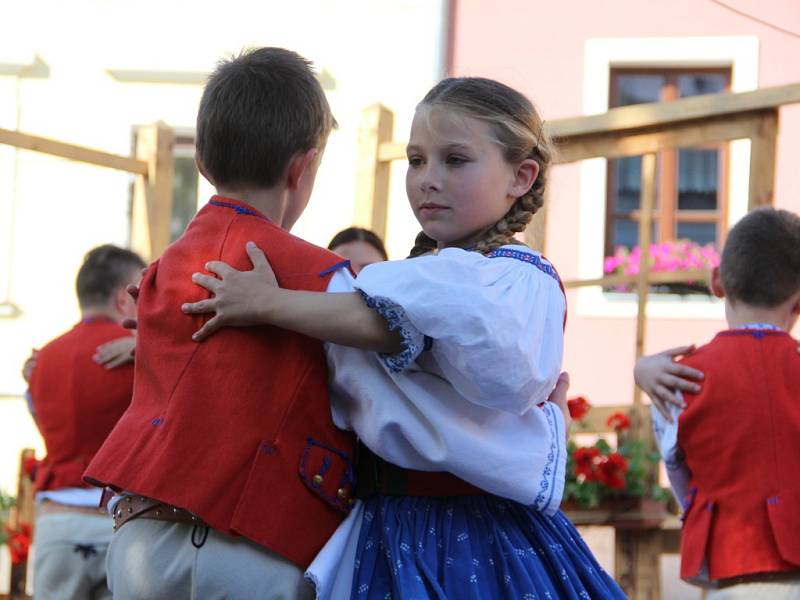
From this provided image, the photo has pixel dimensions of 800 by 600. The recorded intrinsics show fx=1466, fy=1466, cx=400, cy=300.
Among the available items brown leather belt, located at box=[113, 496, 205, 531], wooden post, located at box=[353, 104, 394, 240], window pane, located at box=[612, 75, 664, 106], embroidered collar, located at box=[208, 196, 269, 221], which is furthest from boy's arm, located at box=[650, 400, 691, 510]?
window pane, located at box=[612, 75, 664, 106]

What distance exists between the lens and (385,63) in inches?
412

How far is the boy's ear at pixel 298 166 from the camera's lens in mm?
2383

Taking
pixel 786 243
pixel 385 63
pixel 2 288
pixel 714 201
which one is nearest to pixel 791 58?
pixel 714 201

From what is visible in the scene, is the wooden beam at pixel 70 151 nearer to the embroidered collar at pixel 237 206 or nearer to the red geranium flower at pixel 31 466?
the red geranium flower at pixel 31 466

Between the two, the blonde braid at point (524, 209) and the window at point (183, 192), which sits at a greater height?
the window at point (183, 192)

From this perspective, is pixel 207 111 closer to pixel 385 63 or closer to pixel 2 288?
pixel 385 63

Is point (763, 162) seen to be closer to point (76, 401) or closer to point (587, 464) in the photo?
point (587, 464)

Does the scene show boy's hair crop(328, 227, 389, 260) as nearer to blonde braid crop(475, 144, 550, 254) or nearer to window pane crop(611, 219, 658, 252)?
blonde braid crop(475, 144, 550, 254)

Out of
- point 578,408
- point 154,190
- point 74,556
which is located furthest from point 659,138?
point 74,556

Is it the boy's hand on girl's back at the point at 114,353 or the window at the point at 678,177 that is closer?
the boy's hand on girl's back at the point at 114,353

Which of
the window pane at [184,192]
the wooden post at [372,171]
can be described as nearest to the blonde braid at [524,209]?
the wooden post at [372,171]

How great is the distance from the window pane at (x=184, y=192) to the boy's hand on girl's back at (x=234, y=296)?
29.4ft

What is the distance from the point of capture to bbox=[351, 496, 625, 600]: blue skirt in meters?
2.25

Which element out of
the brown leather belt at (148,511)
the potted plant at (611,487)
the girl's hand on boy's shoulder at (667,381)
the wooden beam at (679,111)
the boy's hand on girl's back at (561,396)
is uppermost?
the wooden beam at (679,111)
